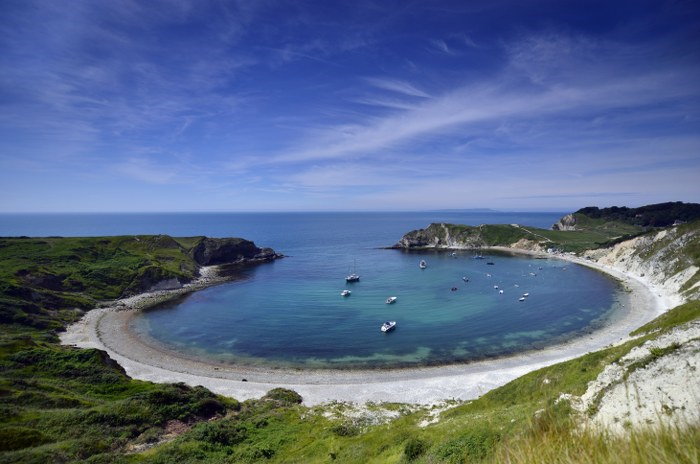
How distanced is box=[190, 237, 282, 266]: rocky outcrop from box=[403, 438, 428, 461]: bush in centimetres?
14270

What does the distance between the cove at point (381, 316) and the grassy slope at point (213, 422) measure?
1937 cm

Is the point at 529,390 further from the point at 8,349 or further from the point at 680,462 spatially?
the point at 8,349

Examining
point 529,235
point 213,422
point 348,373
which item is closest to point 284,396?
point 213,422

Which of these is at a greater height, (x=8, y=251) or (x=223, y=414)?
(x=8, y=251)

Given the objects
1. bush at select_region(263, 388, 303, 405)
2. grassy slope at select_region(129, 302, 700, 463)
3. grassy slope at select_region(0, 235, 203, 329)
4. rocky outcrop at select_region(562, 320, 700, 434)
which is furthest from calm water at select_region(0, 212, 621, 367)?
rocky outcrop at select_region(562, 320, 700, 434)

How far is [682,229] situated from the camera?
103 m

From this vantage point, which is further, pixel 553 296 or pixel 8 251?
pixel 8 251

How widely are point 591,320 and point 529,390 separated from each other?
53864mm

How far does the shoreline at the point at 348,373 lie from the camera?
47.5 m

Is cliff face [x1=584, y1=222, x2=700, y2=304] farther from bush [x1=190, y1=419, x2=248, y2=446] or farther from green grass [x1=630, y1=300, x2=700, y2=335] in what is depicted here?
bush [x1=190, y1=419, x2=248, y2=446]

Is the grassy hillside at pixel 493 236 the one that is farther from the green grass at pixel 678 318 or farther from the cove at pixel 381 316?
the green grass at pixel 678 318

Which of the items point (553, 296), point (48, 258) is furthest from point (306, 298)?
point (48, 258)

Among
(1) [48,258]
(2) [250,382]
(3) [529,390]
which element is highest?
(1) [48,258]

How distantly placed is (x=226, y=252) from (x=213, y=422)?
128852 millimetres
